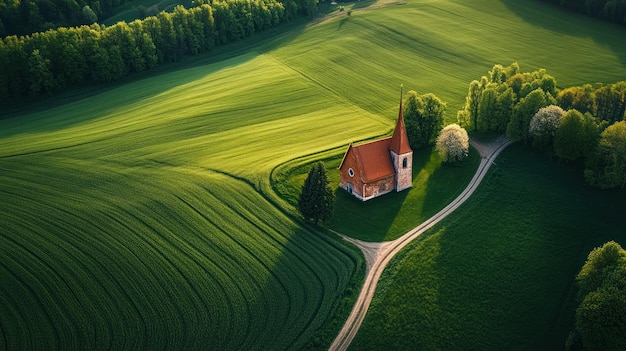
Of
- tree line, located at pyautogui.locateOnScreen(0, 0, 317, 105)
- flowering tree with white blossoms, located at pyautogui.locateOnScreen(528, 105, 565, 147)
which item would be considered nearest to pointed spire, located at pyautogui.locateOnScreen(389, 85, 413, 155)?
flowering tree with white blossoms, located at pyautogui.locateOnScreen(528, 105, 565, 147)

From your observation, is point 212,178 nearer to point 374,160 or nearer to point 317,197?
point 317,197

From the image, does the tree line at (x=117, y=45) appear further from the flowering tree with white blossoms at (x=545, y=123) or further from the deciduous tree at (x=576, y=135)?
the deciduous tree at (x=576, y=135)

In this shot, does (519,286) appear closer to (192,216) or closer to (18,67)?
(192,216)

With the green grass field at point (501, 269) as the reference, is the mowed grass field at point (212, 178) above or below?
above

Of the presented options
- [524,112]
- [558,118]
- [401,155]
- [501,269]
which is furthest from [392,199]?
[558,118]

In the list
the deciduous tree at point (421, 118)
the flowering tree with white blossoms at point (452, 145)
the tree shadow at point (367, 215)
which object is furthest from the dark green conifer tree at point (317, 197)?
the deciduous tree at point (421, 118)

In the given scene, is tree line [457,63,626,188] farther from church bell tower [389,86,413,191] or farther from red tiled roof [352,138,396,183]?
red tiled roof [352,138,396,183]

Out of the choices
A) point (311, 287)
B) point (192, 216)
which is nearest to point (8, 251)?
point (192, 216)

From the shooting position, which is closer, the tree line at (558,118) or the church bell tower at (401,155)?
the church bell tower at (401,155)
